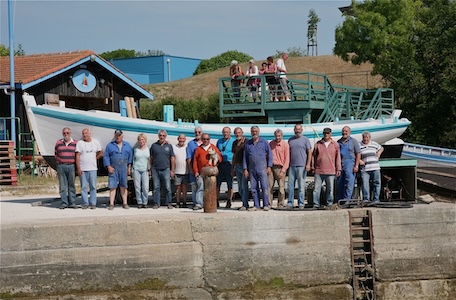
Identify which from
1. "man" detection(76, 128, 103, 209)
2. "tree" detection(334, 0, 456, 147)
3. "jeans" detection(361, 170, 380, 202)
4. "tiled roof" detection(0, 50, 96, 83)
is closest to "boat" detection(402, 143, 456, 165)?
"tree" detection(334, 0, 456, 147)

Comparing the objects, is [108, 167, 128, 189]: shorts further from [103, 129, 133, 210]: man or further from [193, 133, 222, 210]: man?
[193, 133, 222, 210]: man

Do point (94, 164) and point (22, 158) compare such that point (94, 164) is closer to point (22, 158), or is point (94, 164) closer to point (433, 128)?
point (22, 158)

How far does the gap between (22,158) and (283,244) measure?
43.6 feet

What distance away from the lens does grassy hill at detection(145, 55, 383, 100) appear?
52688 millimetres

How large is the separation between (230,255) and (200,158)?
2480 mm

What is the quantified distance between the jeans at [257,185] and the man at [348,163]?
1.42 metres

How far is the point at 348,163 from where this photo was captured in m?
11.9

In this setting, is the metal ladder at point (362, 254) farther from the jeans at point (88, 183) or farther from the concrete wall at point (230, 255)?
the jeans at point (88, 183)

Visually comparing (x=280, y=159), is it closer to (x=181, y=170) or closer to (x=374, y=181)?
(x=374, y=181)

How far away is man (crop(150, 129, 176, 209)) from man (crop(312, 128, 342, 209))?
8.81 feet

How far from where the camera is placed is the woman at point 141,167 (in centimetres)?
1251

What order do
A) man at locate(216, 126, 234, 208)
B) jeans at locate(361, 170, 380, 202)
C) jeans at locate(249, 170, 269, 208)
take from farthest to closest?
man at locate(216, 126, 234, 208)
jeans at locate(361, 170, 380, 202)
jeans at locate(249, 170, 269, 208)

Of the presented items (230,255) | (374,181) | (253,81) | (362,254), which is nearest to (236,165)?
(230,255)

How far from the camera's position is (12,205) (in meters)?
13.8
